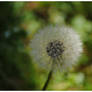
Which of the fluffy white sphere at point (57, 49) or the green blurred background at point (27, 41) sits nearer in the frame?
A: the fluffy white sphere at point (57, 49)

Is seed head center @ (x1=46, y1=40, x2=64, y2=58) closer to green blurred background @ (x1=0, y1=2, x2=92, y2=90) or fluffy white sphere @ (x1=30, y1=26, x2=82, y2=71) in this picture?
fluffy white sphere @ (x1=30, y1=26, x2=82, y2=71)

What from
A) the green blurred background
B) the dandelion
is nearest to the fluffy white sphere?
the dandelion

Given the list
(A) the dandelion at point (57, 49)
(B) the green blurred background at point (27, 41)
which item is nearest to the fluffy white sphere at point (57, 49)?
(A) the dandelion at point (57, 49)

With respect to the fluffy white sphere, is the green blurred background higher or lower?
lower

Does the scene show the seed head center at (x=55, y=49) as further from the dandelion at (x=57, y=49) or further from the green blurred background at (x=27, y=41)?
the green blurred background at (x=27, y=41)

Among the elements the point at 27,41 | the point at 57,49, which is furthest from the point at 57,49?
the point at 27,41

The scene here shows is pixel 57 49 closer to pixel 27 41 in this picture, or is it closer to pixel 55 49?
pixel 55 49

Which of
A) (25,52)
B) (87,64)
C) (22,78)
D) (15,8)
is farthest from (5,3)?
(87,64)
